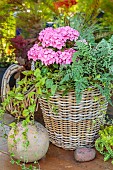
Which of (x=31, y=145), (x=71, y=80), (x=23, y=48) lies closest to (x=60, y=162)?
(x=31, y=145)

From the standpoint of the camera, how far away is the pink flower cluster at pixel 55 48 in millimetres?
1879

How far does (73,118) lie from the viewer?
1.96m

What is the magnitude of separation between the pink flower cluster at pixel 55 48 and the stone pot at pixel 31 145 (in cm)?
45

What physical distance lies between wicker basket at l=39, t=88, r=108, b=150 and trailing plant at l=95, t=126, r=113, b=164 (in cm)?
8

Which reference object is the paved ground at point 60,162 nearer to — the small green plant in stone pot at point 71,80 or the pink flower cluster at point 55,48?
the small green plant in stone pot at point 71,80

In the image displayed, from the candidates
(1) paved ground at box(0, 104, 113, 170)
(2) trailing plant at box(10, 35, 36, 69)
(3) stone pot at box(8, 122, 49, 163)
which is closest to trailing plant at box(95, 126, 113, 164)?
(1) paved ground at box(0, 104, 113, 170)

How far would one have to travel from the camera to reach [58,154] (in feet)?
6.71

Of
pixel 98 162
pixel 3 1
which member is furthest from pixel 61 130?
pixel 3 1

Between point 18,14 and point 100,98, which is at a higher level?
point 18,14

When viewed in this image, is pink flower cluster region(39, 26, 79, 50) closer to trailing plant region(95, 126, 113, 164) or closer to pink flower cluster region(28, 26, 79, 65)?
pink flower cluster region(28, 26, 79, 65)

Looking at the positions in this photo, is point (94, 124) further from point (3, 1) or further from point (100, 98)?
point (3, 1)

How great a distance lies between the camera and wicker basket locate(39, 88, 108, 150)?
1.91m

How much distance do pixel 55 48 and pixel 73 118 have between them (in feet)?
1.56

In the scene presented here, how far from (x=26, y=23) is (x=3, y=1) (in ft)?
1.11
